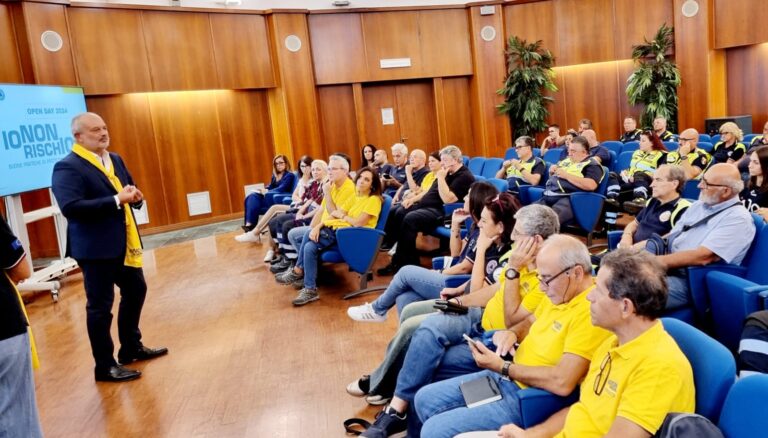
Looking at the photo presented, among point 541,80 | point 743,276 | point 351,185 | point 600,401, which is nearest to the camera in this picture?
point 600,401

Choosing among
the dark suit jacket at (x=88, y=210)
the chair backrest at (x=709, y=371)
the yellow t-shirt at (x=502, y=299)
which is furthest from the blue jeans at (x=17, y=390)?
the chair backrest at (x=709, y=371)

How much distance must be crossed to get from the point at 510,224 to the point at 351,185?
7.70 feet

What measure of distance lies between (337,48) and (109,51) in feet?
11.9

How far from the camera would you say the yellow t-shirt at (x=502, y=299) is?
7.86ft

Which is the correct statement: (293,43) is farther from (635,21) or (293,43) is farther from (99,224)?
(99,224)

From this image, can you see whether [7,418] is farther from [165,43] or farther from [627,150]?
[165,43]

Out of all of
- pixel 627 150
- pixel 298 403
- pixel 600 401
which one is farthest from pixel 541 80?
pixel 600 401

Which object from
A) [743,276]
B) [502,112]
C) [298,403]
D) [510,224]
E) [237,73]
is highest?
[237,73]

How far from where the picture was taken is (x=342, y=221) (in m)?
4.86

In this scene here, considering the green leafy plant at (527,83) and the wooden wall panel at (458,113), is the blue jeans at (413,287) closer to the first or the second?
the wooden wall panel at (458,113)

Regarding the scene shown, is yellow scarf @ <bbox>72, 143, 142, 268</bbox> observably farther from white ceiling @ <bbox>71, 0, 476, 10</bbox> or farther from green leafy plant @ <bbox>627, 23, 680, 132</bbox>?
green leafy plant @ <bbox>627, 23, 680, 132</bbox>

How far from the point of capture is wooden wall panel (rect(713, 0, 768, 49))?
29.6ft

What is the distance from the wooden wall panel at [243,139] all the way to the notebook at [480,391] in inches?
317

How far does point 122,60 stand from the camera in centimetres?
845
